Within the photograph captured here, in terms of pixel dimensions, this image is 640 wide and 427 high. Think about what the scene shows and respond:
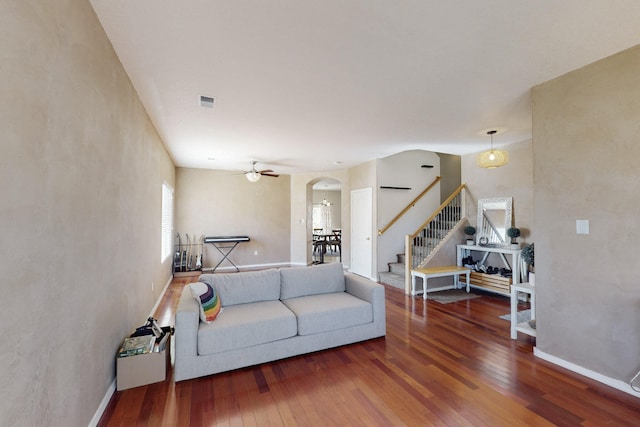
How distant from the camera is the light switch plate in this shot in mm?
2420

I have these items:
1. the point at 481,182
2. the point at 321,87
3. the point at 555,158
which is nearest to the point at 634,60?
the point at 555,158

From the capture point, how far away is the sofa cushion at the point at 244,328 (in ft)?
7.75

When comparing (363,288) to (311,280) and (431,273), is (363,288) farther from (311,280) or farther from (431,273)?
(431,273)

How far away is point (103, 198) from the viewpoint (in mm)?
2047

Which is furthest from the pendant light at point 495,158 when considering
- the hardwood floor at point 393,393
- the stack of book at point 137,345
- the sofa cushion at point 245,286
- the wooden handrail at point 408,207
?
the stack of book at point 137,345

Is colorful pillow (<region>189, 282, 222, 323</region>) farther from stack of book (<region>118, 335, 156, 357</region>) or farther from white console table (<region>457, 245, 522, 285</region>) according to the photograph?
white console table (<region>457, 245, 522, 285</region>)

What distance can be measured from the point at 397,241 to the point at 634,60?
4433mm

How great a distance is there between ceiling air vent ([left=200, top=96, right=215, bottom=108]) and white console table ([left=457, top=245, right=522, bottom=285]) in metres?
4.93

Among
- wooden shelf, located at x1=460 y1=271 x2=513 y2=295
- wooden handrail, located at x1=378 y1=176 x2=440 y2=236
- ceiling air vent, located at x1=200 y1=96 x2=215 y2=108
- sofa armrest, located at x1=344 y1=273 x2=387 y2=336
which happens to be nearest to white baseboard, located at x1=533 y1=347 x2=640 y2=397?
sofa armrest, located at x1=344 y1=273 x2=387 y2=336

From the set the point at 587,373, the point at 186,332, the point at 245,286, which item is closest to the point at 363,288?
the point at 245,286

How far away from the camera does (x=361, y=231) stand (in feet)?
21.0

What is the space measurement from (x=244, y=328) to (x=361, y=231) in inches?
170

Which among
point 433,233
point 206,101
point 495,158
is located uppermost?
point 206,101

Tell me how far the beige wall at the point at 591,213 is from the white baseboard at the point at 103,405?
12.5ft
